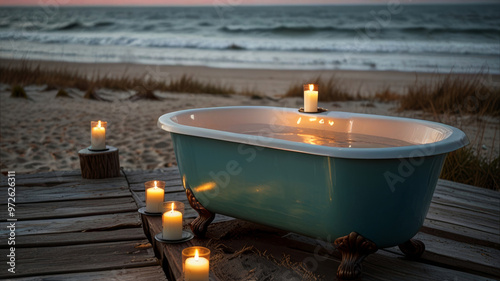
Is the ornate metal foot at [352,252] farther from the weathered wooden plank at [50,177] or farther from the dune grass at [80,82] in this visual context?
the dune grass at [80,82]

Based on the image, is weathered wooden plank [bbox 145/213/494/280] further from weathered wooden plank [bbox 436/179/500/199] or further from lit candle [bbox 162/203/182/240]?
weathered wooden plank [bbox 436/179/500/199]

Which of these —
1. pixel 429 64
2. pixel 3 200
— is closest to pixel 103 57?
pixel 429 64

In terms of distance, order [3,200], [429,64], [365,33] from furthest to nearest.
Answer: [365,33], [429,64], [3,200]

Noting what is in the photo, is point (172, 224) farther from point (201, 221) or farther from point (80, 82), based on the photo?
point (80, 82)

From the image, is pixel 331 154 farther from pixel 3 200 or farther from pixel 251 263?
pixel 3 200

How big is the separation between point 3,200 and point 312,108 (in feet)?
5.18

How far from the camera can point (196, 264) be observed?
1.39 m

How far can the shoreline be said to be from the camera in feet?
23.8

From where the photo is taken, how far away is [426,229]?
2.15 m

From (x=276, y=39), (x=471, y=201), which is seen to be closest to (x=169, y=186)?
(x=471, y=201)

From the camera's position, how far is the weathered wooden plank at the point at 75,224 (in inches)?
78.9

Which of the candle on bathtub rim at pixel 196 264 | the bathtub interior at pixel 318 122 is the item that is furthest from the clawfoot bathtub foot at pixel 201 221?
the candle on bathtub rim at pixel 196 264

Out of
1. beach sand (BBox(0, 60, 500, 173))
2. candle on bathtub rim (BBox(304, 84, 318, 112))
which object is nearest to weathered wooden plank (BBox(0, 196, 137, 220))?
beach sand (BBox(0, 60, 500, 173))

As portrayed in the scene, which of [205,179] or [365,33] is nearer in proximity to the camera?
[205,179]
